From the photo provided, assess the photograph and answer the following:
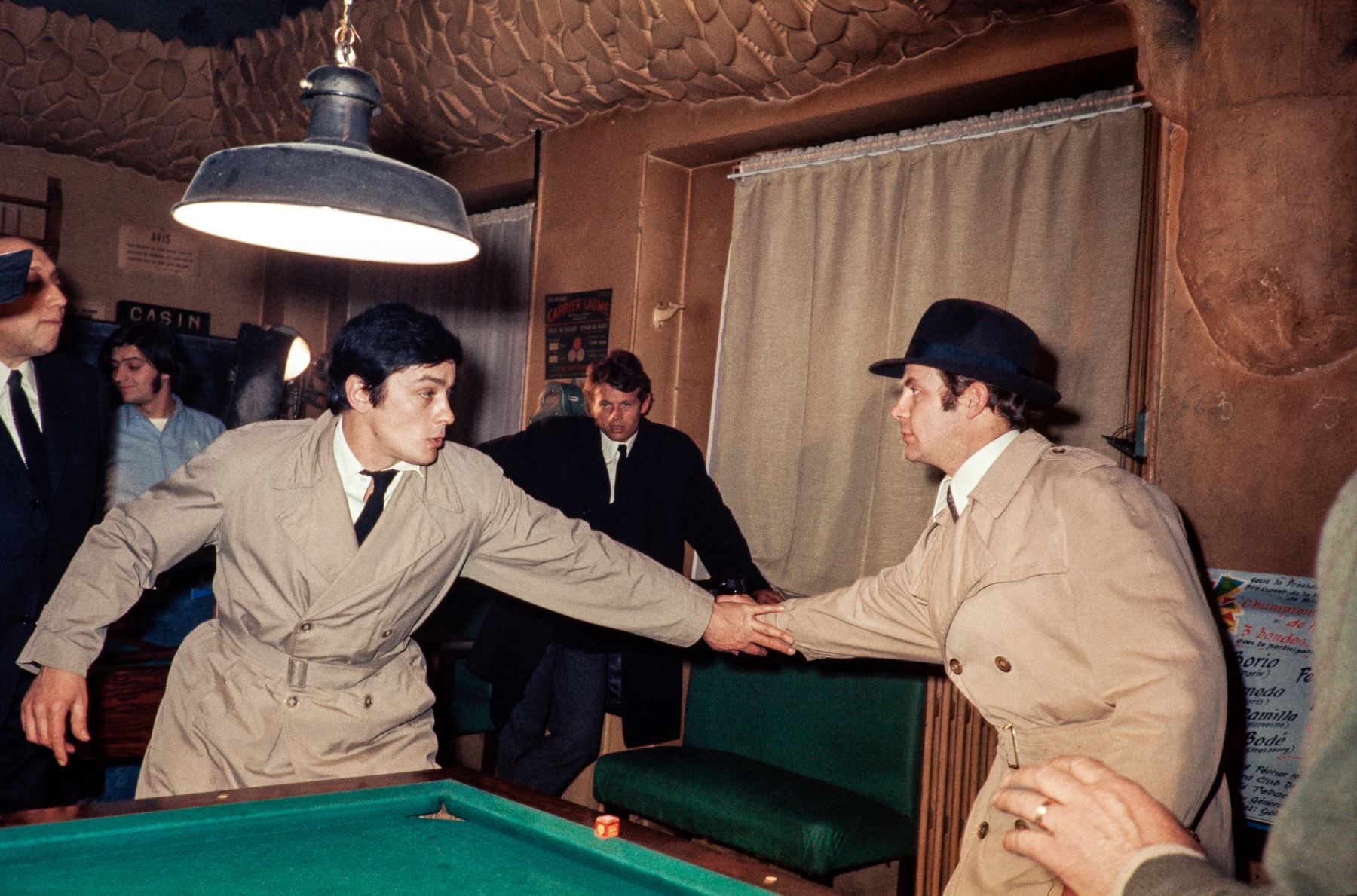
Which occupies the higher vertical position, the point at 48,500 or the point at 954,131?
the point at 954,131

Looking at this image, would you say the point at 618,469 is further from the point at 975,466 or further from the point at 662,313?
the point at 975,466

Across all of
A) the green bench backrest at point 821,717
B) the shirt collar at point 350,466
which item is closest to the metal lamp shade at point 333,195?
the shirt collar at point 350,466

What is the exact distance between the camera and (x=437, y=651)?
459 cm

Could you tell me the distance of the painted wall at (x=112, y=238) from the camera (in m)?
6.96

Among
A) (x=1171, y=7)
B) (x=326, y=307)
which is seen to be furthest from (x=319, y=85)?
(x=326, y=307)

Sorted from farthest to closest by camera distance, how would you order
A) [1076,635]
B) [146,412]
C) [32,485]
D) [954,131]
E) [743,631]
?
[146,412]
[954,131]
[32,485]
[743,631]
[1076,635]

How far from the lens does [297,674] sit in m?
2.41

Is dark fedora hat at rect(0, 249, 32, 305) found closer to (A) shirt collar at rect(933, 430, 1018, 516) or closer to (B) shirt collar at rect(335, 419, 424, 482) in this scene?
(B) shirt collar at rect(335, 419, 424, 482)

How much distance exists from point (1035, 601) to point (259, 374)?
4.83 m

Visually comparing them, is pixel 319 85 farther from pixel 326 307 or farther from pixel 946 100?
pixel 326 307

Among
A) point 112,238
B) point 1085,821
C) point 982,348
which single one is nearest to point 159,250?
point 112,238

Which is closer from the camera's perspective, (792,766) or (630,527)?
(792,766)

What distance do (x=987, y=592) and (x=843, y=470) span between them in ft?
7.72

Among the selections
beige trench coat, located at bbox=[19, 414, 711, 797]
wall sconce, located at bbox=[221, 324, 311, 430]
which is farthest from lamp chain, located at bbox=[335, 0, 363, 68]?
wall sconce, located at bbox=[221, 324, 311, 430]
